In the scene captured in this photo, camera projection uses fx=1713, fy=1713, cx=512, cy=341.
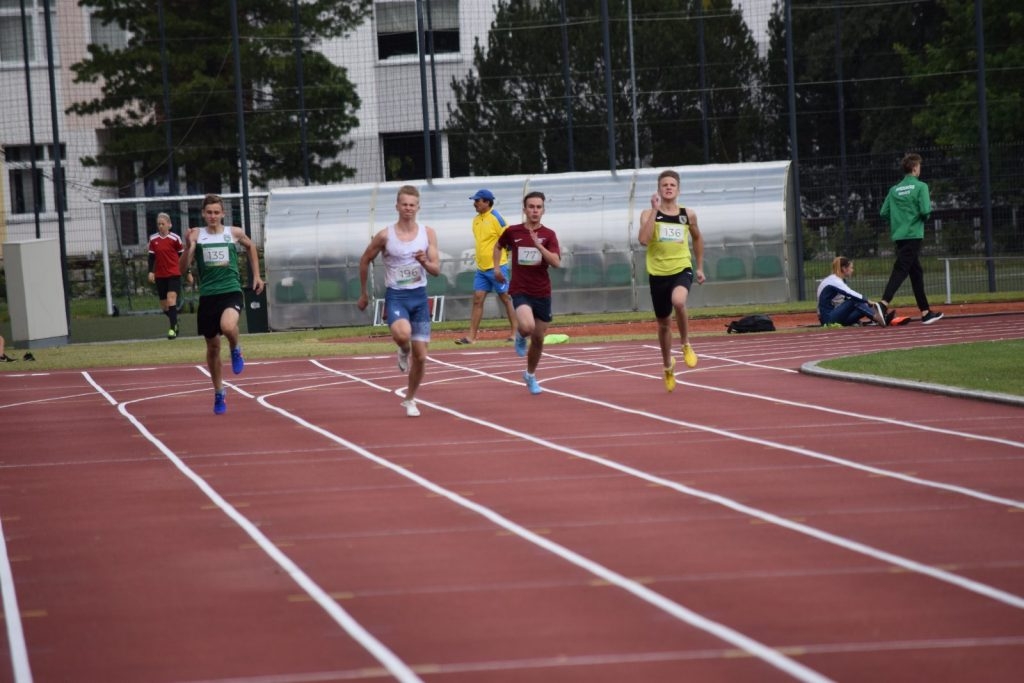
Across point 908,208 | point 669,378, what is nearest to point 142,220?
point 908,208

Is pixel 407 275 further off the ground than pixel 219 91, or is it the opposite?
pixel 219 91

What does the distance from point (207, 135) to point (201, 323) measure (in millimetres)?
29866

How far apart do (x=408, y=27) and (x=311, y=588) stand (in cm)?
3896

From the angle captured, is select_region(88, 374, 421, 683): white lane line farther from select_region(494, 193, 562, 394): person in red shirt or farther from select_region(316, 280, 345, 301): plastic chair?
select_region(316, 280, 345, 301): plastic chair

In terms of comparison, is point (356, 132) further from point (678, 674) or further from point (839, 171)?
point (678, 674)

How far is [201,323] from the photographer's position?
1505cm

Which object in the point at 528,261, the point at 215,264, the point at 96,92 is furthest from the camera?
the point at 96,92

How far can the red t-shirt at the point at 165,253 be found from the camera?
2712cm

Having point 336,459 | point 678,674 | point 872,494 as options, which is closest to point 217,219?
point 336,459

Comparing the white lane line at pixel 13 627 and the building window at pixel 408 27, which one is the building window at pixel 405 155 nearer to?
the building window at pixel 408 27

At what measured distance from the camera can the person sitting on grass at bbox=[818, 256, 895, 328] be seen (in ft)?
74.6

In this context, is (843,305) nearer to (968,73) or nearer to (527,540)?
(527,540)

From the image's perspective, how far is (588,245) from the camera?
29906 millimetres

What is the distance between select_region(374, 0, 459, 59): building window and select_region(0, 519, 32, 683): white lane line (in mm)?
36568
